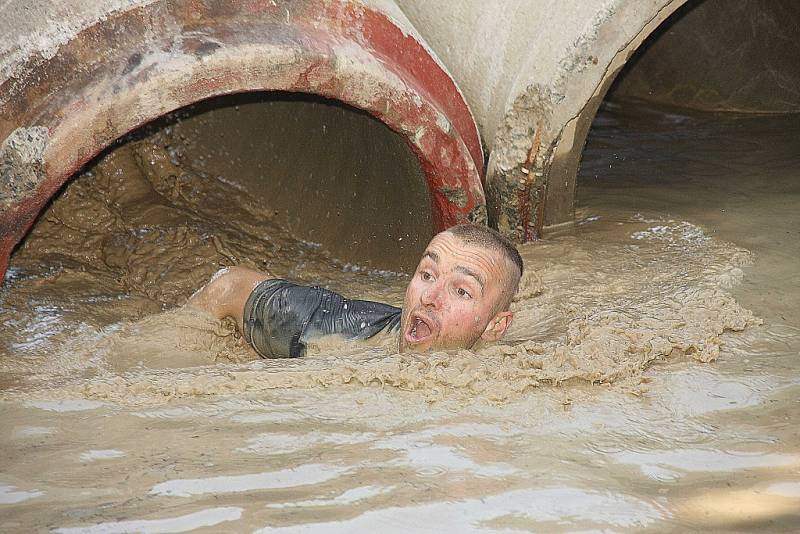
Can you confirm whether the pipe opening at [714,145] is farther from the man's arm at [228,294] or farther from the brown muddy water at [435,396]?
the man's arm at [228,294]

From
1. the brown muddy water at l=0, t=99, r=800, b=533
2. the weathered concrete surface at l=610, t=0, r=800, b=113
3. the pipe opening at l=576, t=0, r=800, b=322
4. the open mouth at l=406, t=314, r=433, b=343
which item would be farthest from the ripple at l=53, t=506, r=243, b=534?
the weathered concrete surface at l=610, t=0, r=800, b=113

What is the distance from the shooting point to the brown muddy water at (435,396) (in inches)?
73.7

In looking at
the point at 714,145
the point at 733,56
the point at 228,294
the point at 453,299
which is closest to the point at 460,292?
the point at 453,299

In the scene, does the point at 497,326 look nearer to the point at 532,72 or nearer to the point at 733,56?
the point at 532,72

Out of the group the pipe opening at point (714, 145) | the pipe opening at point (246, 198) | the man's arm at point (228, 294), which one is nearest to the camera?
the man's arm at point (228, 294)

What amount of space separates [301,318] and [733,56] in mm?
3946

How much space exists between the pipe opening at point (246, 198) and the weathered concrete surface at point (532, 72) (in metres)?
0.37

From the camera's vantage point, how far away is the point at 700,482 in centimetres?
200

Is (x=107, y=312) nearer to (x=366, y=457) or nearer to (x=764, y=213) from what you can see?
(x=366, y=457)

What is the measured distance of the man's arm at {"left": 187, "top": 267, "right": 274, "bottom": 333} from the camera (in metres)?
3.39

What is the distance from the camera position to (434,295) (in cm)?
305

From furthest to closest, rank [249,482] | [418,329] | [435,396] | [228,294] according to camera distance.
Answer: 1. [228,294]
2. [418,329]
3. [435,396]
4. [249,482]

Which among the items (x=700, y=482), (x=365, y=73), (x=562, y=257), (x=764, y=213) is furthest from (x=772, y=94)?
(x=700, y=482)

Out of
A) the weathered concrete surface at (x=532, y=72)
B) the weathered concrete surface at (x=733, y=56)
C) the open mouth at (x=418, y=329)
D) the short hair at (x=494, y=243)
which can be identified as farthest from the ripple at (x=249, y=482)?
the weathered concrete surface at (x=733, y=56)
